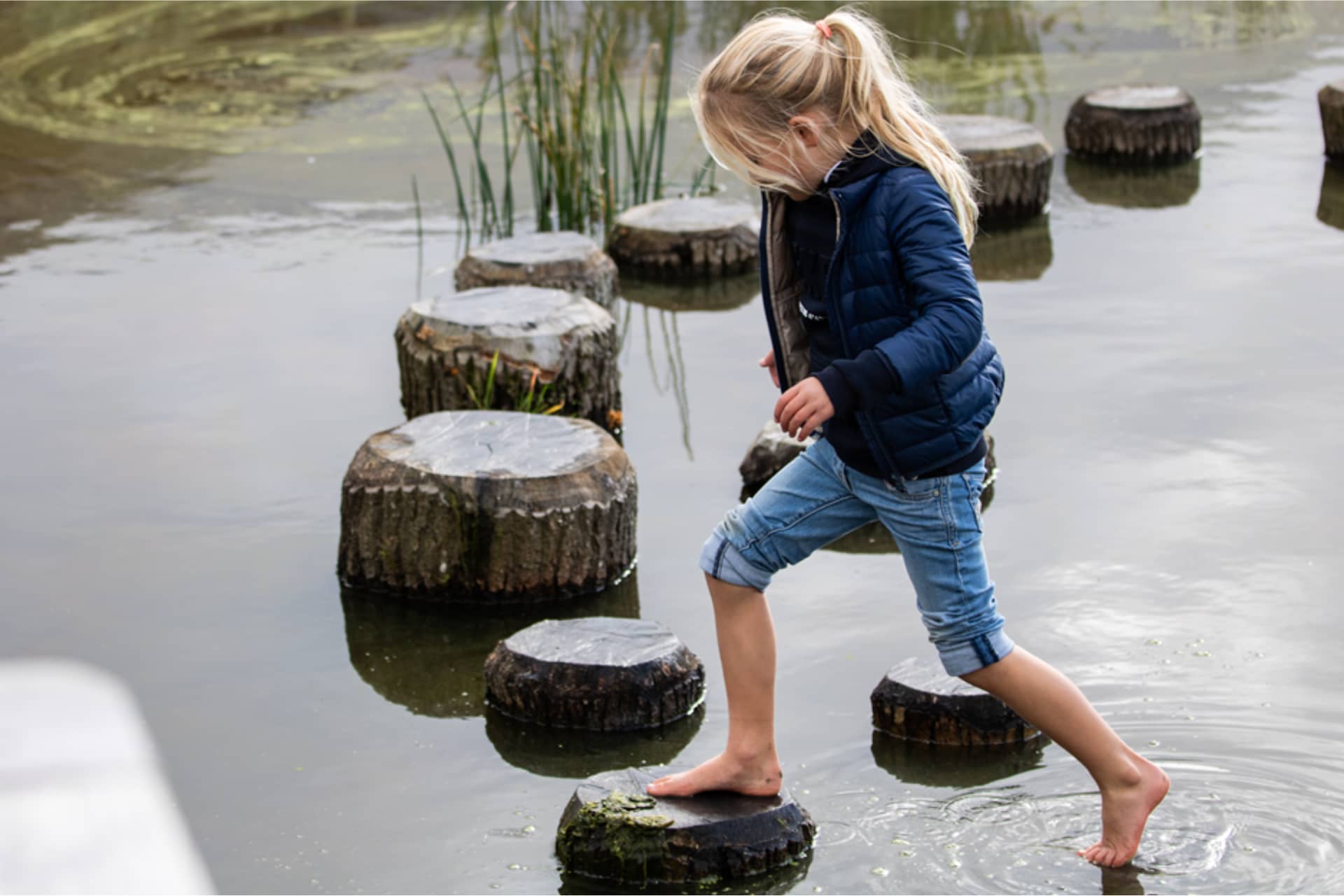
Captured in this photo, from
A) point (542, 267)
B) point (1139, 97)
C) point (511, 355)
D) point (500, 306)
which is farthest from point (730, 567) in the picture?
point (1139, 97)

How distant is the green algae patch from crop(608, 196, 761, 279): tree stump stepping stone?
13.6 ft

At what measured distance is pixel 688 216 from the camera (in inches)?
267

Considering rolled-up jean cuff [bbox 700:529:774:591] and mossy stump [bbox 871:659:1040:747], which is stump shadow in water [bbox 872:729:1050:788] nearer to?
mossy stump [bbox 871:659:1040:747]

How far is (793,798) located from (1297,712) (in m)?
1.03

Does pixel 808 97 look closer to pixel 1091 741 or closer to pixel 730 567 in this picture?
pixel 730 567

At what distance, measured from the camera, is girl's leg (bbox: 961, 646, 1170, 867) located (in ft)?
8.43

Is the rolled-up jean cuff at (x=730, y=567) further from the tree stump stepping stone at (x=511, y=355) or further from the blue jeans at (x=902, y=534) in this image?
the tree stump stepping stone at (x=511, y=355)

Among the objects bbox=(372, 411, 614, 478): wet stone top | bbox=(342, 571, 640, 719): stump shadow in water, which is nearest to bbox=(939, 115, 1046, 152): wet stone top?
bbox=(372, 411, 614, 478): wet stone top

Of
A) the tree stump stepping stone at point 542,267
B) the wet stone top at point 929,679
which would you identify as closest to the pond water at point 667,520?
the wet stone top at point 929,679

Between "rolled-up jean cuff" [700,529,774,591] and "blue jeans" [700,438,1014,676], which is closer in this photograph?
"blue jeans" [700,438,1014,676]

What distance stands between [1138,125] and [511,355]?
4482 mm

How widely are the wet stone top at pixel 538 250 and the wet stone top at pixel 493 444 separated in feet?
5.46

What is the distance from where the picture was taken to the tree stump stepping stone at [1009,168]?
712 centimetres

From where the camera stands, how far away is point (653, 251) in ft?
21.8
